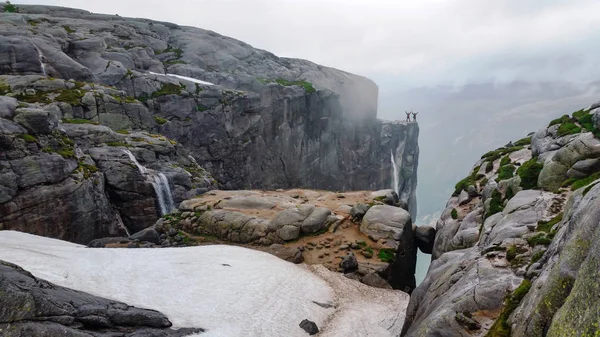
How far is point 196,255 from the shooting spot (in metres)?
29.9

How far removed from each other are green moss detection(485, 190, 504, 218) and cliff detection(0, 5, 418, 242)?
39497mm

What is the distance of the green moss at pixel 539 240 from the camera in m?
15.6

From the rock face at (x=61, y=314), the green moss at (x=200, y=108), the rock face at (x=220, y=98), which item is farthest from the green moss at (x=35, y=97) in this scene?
the rock face at (x=61, y=314)

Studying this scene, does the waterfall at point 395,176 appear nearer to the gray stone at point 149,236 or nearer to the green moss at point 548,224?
the gray stone at point 149,236

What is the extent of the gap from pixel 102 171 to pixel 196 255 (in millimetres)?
24842

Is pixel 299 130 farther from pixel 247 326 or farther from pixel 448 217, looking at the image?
pixel 247 326

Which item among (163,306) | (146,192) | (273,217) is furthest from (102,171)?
(163,306)

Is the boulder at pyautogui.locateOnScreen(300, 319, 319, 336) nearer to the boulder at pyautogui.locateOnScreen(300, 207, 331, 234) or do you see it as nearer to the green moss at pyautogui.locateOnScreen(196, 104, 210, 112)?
the boulder at pyautogui.locateOnScreen(300, 207, 331, 234)

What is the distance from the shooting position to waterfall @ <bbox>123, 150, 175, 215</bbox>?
49.3m

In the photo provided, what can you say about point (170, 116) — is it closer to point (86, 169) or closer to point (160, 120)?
point (160, 120)

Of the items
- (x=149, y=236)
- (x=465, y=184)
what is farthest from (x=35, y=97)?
(x=465, y=184)

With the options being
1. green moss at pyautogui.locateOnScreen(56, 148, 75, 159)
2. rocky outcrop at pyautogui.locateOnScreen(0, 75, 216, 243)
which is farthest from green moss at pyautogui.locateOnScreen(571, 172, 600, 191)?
green moss at pyautogui.locateOnScreen(56, 148, 75, 159)

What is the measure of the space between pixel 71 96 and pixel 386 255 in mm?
55855

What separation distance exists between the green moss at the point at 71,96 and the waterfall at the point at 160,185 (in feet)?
58.1
